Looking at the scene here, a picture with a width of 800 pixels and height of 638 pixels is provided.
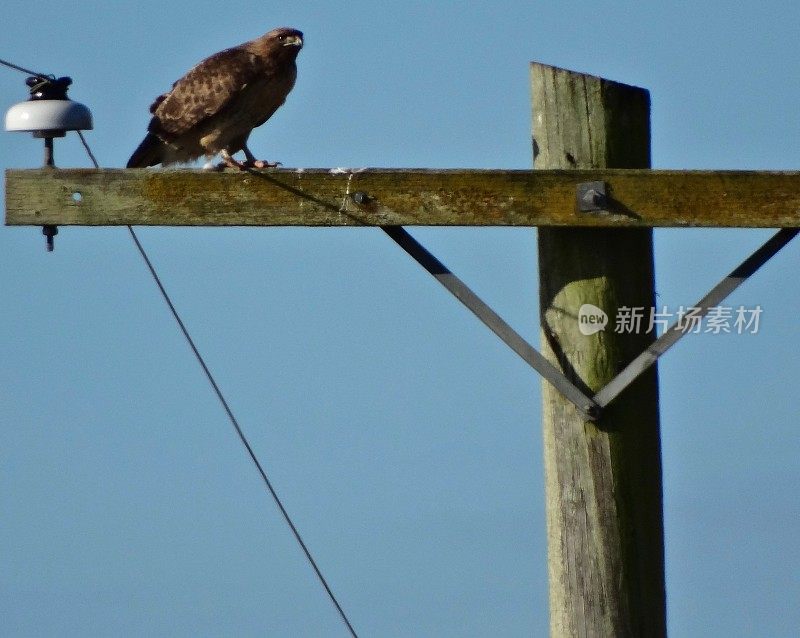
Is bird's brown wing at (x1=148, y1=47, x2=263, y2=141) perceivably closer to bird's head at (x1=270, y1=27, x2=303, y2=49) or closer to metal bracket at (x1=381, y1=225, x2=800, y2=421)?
bird's head at (x1=270, y1=27, x2=303, y2=49)

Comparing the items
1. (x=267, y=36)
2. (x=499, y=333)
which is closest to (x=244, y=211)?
(x=499, y=333)

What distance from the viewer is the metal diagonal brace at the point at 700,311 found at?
4117 mm

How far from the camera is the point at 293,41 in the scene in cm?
648

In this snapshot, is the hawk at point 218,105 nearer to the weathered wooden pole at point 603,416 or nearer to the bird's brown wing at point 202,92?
the bird's brown wing at point 202,92

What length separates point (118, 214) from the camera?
420 centimetres

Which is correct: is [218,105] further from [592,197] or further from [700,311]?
[700,311]

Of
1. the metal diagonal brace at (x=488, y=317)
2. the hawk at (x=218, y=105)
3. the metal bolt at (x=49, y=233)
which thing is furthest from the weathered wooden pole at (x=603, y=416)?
the hawk at (x=218, y=105)

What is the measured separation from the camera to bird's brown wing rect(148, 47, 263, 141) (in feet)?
19.2

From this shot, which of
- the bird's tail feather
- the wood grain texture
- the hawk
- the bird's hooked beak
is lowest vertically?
the wood grain texture

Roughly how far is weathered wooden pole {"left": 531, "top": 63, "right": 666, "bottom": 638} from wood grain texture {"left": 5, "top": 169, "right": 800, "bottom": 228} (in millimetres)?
144

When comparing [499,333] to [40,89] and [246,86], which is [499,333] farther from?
[246,86]

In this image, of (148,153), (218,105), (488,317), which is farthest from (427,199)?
(148,153)

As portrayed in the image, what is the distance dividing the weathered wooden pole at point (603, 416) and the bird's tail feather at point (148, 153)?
7.77 feet

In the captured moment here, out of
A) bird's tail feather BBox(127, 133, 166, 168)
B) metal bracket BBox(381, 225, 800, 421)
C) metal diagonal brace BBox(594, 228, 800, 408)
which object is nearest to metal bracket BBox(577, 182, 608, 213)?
metal bracket BBox(381, 225, 800, 421)
